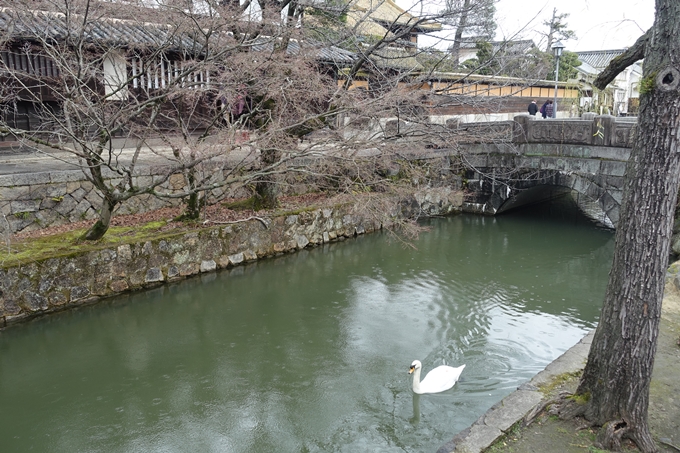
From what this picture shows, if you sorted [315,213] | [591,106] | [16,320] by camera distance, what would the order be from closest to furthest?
[16,320] < [315,213] < [591,106]

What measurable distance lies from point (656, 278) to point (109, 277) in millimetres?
8145

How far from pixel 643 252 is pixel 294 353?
4.91 m

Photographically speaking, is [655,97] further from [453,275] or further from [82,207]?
[82,207]

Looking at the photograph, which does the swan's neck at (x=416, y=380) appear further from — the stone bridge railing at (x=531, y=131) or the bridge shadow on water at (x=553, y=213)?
the bridge shadow on water at (x=553, y=213)

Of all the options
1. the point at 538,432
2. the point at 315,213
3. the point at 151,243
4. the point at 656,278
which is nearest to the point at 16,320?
the point at 151,243

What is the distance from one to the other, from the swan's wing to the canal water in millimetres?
134

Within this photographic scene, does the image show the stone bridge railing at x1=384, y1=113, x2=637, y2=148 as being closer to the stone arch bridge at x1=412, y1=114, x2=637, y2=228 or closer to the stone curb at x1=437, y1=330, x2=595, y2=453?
the stone arch bridge at x1=412, y1=114, x2=637, y2=228

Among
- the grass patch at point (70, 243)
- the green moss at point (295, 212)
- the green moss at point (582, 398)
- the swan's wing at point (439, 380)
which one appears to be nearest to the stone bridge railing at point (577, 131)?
the green moss at point (295, 212)

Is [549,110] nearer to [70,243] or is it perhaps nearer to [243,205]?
[243,205]

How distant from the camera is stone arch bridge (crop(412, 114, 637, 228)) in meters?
13.6

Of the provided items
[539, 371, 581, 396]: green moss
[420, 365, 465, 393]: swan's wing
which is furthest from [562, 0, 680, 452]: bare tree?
[420, 365, 465, 393]: swan's wing

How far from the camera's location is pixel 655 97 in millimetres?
3941

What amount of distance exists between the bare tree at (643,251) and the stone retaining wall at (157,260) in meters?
7.68

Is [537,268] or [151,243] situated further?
[537,268]
